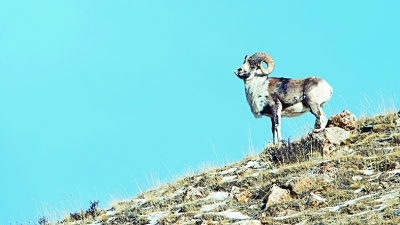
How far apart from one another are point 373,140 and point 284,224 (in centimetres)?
529

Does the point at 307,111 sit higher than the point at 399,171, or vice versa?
the point at 307,111

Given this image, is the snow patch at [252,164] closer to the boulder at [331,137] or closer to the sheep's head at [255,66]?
the boulder at [331,137]

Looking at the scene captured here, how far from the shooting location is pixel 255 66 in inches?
685

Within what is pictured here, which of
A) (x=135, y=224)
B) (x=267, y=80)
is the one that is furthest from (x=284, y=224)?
(x=267, y=80)

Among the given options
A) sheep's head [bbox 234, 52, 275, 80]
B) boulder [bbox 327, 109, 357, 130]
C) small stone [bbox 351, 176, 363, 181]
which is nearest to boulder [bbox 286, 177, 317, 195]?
small stone [bbox 351, 176, 363, 181]

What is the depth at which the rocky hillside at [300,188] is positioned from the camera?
847 cm

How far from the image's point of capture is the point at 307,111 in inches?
627

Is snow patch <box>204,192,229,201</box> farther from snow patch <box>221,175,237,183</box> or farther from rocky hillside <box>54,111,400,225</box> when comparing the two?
snow patch <box>221,175,237,183</box>

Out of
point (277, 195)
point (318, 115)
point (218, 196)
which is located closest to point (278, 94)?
point (318, 115)

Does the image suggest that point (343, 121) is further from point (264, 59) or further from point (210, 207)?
point (210, 207)

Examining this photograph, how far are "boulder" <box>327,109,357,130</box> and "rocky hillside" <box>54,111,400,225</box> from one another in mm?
24

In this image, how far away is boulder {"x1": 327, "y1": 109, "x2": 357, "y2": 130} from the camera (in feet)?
45.9

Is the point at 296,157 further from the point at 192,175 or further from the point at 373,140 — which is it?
the point at 192,175

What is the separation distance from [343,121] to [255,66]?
4166mm
